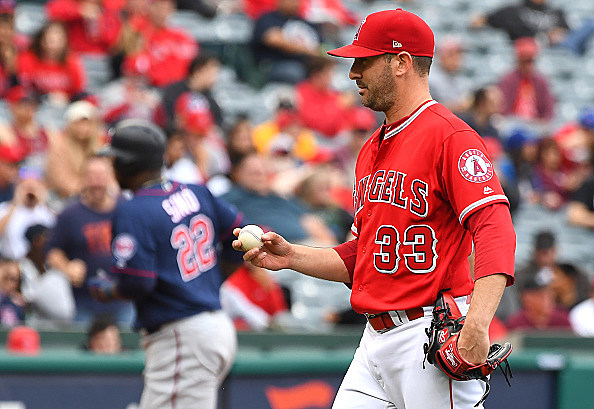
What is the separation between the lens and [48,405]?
5598 mm

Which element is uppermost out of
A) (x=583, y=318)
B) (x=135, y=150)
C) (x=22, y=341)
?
(x=135, y=150)

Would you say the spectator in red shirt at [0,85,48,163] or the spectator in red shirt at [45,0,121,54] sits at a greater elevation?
the spectator in red shirt at [45,0,121,54]

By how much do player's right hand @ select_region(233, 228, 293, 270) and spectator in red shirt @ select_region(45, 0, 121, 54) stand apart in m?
6.96

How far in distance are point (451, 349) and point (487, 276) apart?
261mm

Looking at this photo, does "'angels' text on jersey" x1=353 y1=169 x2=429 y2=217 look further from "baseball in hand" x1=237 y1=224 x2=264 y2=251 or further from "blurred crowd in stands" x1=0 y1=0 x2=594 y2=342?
"blurred crowd in stands" x1=0 y1=0 x2=594 y2=342

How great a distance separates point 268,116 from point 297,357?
5.28m

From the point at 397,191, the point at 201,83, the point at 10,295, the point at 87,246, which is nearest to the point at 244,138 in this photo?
the point at 201,83

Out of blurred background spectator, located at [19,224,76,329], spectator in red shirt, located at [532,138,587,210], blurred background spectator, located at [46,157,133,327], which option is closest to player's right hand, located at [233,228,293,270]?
blurred background spectator, located at [19,224,76,329]

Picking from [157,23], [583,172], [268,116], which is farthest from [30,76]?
[583,172]

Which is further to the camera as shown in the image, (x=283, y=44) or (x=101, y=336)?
(x=283, y=44)

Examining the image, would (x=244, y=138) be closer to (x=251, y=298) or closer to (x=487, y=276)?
(x=251, y=298)

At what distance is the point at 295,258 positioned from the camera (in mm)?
3633

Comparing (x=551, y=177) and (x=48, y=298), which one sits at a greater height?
(x=551, y=177)

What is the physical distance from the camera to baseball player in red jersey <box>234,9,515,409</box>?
10.9 ft
